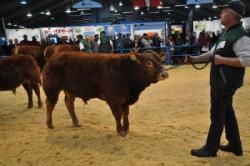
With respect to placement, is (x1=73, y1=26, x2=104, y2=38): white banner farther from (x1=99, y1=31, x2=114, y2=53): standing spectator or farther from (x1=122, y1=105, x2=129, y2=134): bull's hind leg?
(x1=122, y1=105, x2=129, y2=134): bull's hind leg

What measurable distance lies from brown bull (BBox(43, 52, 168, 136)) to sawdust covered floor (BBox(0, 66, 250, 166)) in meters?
0.49

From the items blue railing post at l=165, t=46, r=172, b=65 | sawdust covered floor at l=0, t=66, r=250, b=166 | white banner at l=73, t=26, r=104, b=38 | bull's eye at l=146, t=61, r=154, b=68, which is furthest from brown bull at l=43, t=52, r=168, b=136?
white banner at l=73, t=26, r=104, b=38

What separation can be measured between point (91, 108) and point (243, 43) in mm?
4345

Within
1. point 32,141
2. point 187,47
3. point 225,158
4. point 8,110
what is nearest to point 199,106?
point 225,158

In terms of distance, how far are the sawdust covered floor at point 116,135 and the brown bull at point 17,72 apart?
0.65m

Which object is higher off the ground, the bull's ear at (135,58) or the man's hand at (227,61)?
the man's hand at (227,61)

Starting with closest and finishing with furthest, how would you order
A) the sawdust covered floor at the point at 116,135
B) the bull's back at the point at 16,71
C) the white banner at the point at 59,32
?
1. the sawdust covered floor at the point at 116,135
2. the bull's back at the point at 16,71
3. the white banner at the point at 59,32

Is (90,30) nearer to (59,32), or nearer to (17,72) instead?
(59,32)

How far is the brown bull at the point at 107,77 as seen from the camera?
5055mm

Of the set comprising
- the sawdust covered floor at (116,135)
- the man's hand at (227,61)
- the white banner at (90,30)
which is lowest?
the sawdust covered floor at (116,135)

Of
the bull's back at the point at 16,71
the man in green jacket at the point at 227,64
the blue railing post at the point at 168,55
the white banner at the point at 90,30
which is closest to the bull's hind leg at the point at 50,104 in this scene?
the bull's back at the point at 16,71

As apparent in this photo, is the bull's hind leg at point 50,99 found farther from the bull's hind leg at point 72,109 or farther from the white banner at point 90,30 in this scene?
the white banner at point 90,30

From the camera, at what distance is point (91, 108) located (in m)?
7.47

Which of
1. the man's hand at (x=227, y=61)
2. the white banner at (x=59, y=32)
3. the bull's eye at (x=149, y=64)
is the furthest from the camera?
the white banner at (x=59, y=32)
